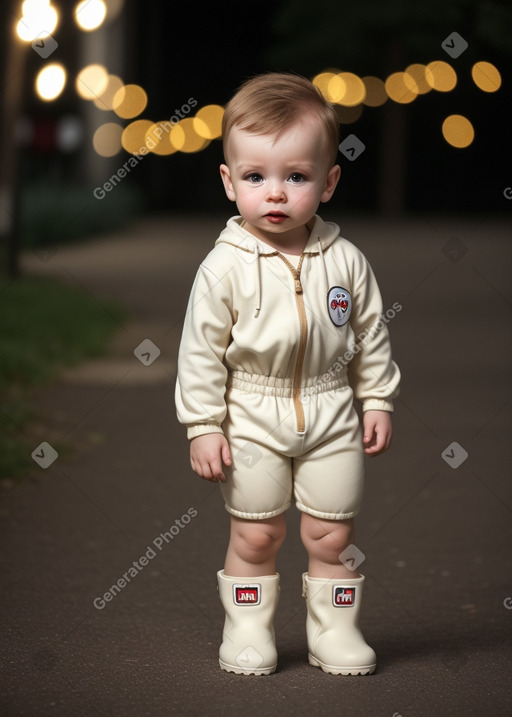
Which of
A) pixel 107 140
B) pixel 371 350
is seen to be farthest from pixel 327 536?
pixel 107 140

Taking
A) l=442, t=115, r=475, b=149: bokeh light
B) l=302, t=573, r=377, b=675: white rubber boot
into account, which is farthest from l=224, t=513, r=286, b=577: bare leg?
l=442, t=115, r=475, b=149: bokeh light

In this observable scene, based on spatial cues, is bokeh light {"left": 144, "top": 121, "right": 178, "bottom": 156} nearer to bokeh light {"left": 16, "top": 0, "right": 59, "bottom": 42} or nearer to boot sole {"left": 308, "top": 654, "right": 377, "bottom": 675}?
bokeh light {"left": 16, "top": 0, "right": 59, "bottom": 42}

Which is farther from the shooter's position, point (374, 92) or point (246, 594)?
point (374, 92)

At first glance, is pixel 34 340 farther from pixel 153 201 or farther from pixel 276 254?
pixel 153 201

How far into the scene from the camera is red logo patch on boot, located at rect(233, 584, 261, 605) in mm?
3668

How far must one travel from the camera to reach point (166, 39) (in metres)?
42.7

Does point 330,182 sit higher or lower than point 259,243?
higher

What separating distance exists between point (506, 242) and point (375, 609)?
64.0ft

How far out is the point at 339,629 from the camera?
3.68m

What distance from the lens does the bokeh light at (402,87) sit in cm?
3478

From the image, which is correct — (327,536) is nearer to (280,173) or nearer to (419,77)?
(280,173)

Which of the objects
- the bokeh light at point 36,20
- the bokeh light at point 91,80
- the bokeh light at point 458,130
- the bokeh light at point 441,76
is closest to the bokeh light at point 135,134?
the bokeh light at point 91,80

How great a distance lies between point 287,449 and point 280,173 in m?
0.77

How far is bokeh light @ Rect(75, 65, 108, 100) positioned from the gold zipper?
102 ft
